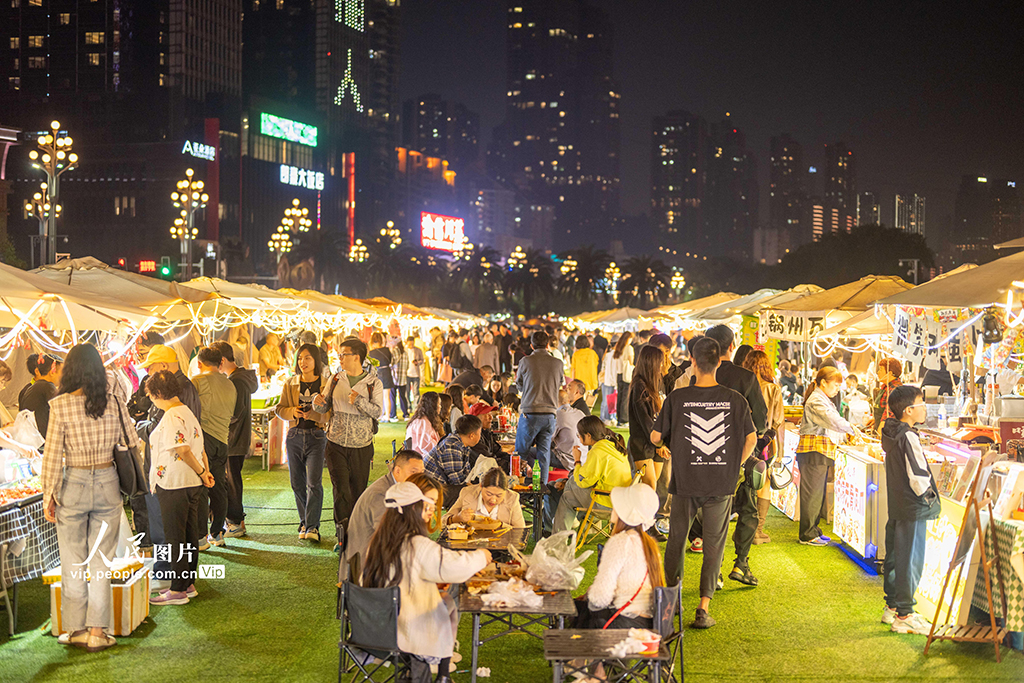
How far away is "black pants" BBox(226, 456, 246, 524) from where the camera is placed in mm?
8695

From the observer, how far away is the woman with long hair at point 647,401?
25.4ft

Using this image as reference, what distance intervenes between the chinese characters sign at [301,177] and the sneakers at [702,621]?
A: 94755 millimetres

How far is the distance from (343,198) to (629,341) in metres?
107

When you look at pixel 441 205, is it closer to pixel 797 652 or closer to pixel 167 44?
pixel 167 44

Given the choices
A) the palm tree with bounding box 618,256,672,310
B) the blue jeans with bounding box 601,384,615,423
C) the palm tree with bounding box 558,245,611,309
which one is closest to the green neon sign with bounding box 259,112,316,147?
the palm tree with bounding box 558,245,611,309

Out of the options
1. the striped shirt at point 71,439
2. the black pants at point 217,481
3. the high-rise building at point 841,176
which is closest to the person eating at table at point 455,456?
the black pants at point 217,481

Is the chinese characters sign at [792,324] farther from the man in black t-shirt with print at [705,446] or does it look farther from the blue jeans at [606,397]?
the man in black t-shirt with print at [705,446]

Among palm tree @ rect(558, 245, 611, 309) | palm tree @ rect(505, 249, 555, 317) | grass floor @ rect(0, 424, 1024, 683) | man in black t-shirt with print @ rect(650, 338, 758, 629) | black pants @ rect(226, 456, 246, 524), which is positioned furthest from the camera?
palm tree @ rect(505, 249, 555, 317)

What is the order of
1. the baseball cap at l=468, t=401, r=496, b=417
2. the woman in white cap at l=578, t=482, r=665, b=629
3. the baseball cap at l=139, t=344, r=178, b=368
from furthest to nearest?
the baseball cap at l=468, t=401, r=496, b=417
the baseball cap at l=139, t=344, r=178, b=368
the woman in white cap at l=578, t=482, r=665, b=629

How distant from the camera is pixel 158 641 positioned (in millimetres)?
5707

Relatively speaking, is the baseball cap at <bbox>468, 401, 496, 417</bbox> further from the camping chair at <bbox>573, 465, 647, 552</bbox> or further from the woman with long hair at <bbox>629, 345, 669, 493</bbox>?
the woman with long hair at <bbox>629, 345, 669, 493</bbox>

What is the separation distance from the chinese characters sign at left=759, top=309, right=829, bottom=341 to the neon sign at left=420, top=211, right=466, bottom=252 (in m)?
66.0

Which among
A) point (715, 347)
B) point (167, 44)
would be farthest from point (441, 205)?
point (715, 347)

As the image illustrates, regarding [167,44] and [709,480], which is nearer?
[709,480]
